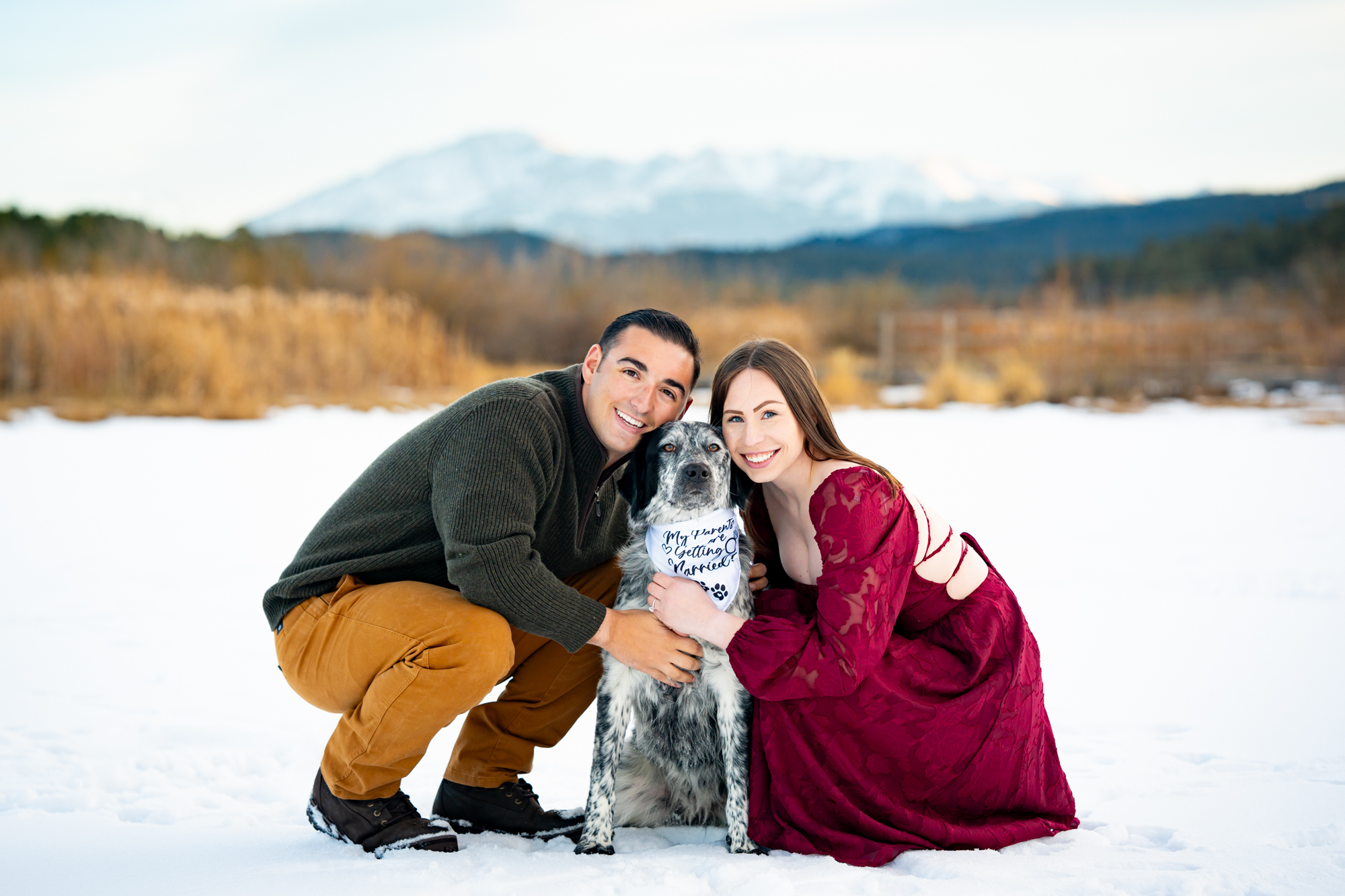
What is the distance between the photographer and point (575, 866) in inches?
89.0

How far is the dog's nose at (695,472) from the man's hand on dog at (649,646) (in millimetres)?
336

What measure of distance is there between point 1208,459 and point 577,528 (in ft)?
26.2

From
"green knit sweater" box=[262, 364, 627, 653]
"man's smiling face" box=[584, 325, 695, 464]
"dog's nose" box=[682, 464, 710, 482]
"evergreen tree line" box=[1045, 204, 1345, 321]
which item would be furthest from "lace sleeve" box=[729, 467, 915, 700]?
"evergreen tree line" box=[1045, 204, 1345, 321]

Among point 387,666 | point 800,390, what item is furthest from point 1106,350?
point 387,666

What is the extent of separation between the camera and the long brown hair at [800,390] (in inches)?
95.9

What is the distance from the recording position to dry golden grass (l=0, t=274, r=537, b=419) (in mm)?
10641

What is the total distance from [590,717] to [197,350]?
29.1 feet

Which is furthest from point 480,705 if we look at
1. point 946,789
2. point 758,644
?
point 946,789

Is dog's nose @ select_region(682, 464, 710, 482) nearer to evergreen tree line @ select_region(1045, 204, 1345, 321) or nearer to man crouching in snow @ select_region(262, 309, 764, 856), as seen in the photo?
man crouching in snow @ select_region(262, 309, 764, 856)

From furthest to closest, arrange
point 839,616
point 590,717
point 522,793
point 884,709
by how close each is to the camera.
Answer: point 590,717 → point 522,793 → point 884,709 → point 839,616

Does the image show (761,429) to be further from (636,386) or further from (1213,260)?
(1213,260)

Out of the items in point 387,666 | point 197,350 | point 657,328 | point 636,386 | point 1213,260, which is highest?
point 1213,260

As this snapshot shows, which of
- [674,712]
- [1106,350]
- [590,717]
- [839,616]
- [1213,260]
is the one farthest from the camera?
[1213,260]

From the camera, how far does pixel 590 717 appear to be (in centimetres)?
371
